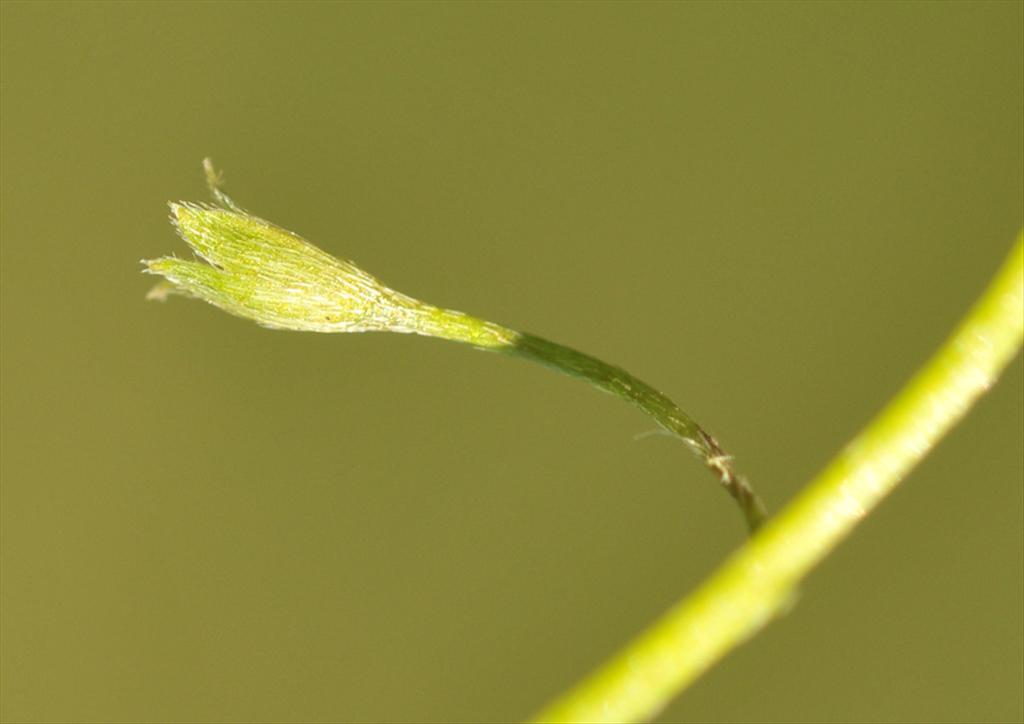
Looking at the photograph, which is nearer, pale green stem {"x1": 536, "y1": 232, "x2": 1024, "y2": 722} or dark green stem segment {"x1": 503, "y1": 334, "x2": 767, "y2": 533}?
pale green stem {"x1": 536, "y1": 232, "x2": 1024, "y2": 722}

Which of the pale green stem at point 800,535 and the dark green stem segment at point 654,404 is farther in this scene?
the dark green stem segment at point 654,404

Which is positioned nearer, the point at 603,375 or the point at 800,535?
the point at 800,535

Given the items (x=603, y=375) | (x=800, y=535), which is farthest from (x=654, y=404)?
(x=800, y=535)

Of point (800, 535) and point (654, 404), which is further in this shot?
point (654, 404)

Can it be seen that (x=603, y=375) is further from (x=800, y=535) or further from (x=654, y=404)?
(x=800, y=535)
